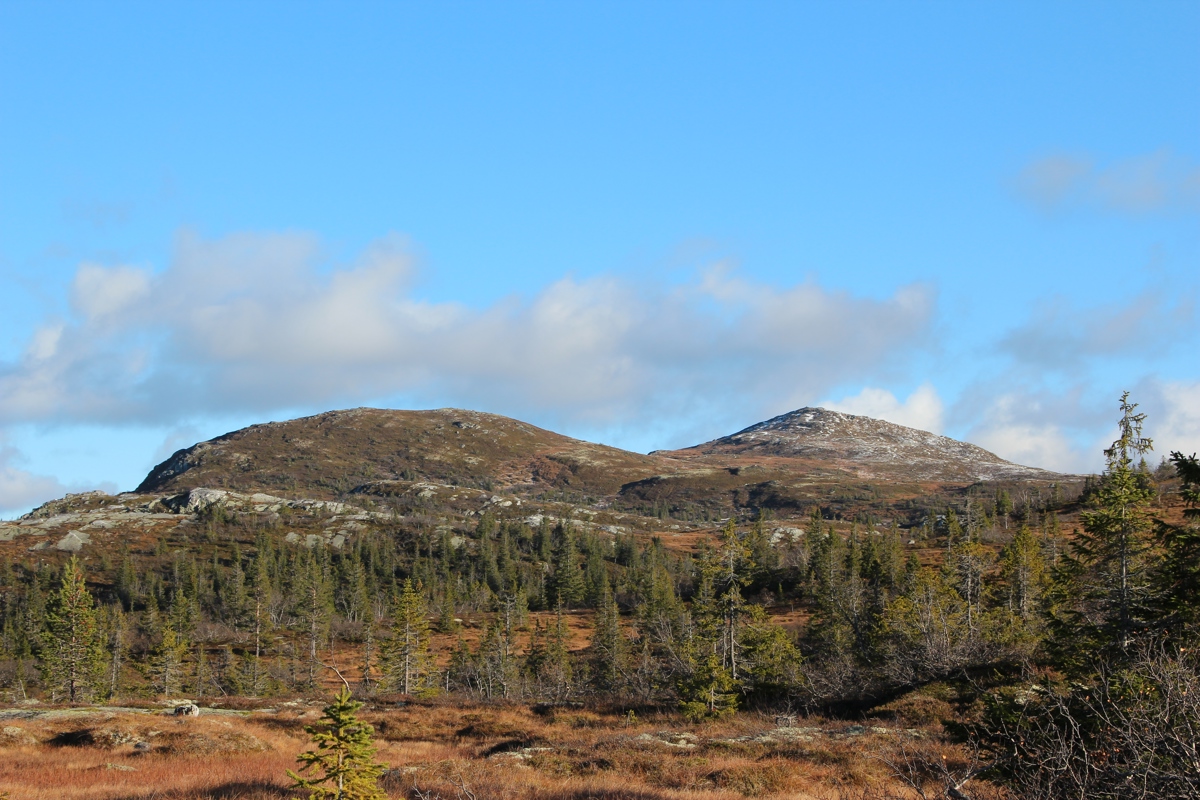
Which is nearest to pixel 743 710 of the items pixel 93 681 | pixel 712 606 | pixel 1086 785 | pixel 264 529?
pixel 712 606

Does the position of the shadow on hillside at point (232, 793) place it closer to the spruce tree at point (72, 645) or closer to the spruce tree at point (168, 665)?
the spruce tree at point (72, 645)

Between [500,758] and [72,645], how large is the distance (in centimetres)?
5327

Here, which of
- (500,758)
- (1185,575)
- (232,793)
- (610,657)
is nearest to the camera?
(1185,575)

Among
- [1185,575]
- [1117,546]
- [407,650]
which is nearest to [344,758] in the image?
[1185,575]

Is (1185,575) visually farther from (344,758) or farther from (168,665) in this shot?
(168,665)

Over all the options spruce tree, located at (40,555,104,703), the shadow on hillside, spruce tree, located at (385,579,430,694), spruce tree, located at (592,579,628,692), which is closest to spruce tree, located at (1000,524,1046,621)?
spruce tree, located at (592,579,628,692)

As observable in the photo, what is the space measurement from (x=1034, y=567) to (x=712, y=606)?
148ft

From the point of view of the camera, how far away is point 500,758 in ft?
84.1

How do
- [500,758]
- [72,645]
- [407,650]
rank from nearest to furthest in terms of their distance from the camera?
[500,758] → [72,645] → [407,650]

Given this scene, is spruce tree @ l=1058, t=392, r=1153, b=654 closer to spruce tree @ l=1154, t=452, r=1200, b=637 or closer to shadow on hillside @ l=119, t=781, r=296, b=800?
spruce tree @ l=1154, t=452, r=1200, b=637

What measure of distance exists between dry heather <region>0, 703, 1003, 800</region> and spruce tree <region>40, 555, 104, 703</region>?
34283 mm

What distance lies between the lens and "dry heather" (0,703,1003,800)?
19641 millimetres

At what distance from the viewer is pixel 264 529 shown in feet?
567

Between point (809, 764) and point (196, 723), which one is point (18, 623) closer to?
point (196, 723)
